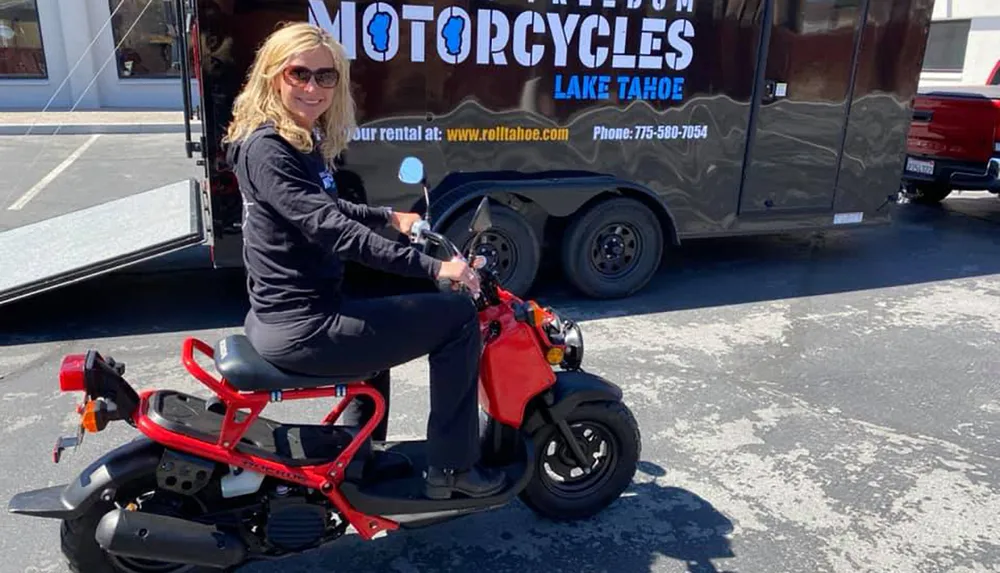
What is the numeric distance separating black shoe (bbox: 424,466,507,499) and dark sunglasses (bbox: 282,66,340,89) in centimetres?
141

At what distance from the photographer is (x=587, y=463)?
325 cm

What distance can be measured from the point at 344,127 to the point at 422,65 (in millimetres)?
2550

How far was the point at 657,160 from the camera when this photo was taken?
611 centimetres

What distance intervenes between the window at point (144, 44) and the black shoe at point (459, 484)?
15.4 metres

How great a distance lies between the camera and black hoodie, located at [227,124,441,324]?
7.79 feet

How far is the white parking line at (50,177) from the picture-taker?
8.85 metres

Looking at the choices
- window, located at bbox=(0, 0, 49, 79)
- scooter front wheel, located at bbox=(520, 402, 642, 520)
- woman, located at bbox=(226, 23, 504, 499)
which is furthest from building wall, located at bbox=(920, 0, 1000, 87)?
window, located at bbox=(0, 0, 49, 79)

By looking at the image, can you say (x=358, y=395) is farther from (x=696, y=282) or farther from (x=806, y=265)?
(x=806, y=265)

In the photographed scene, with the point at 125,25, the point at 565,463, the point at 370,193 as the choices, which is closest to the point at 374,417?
the point at 565,463

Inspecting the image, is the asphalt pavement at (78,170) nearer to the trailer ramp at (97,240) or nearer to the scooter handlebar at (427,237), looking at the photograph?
the trailer ramp at (97,240)

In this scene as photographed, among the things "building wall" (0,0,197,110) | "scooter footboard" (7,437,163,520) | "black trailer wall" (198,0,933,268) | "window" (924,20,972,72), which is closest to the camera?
"scooter footboard" (7,437,163,520)

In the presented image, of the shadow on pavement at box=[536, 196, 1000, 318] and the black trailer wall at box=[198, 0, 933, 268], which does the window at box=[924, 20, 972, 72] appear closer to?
the shadow on pavement at box=[536, 196, 1000, 318]

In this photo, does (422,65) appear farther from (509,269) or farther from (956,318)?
(956,318)

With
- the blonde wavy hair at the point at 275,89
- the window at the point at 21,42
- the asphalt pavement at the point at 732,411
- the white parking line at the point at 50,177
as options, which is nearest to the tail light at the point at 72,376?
the blonde wavy hair at the point at 275,89
